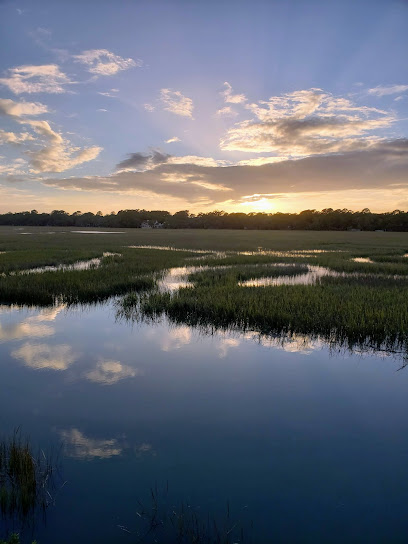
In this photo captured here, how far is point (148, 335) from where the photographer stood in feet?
35.2

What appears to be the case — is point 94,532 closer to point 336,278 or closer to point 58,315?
point 58,315

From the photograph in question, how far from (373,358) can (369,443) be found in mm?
3810

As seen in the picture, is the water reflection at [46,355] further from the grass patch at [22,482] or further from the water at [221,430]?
the grass patch at [22,482]

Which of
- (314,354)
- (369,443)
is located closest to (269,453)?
(369,443)

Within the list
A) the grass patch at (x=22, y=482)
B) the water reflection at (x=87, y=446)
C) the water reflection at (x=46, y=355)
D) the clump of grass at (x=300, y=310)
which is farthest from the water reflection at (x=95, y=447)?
the clump of grass at (x=300, y=310)

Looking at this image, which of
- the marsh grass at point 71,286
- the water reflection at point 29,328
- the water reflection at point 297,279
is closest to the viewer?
the water reflection at point 29,328

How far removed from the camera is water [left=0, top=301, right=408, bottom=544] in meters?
4.09

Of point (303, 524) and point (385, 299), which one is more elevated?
point (385, 299)

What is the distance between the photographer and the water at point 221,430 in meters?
4.09

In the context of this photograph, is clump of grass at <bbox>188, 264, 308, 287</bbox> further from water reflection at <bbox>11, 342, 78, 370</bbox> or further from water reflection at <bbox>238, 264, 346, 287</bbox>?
water reflection at <bbox>11, 342, 78, 370</bbox>

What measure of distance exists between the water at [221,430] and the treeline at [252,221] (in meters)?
106

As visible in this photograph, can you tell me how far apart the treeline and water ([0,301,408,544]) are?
4172 inches

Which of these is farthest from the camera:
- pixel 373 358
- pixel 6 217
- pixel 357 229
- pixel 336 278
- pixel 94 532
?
pixel 6 217

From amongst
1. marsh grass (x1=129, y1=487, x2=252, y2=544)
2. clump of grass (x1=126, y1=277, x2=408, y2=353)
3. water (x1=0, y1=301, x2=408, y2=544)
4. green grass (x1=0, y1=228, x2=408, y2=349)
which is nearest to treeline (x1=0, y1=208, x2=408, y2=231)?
green grass (x1=0, y1=228, x2=408, y2=349)
